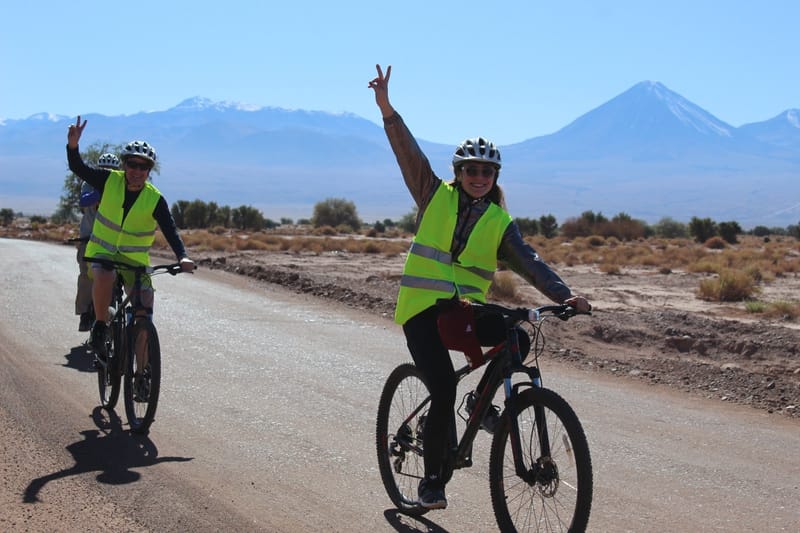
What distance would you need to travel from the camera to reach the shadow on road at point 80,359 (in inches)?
369

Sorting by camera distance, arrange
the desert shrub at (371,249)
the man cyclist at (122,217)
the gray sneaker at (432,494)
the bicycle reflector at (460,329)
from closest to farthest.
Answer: the bicycle reflector at (460,329) < the gray sneaker at (432,494) < the man cyclist at (122,217) < the desert shrub at (371,249)

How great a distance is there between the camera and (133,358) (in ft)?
24.1

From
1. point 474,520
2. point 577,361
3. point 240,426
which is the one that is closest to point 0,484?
point 240,426

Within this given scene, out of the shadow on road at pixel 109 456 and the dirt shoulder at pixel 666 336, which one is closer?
the shadow on road at pixel 109 456

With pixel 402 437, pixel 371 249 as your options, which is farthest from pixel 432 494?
pixel 371 249

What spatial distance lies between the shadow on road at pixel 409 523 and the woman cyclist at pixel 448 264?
20 cm

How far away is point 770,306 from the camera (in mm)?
17656

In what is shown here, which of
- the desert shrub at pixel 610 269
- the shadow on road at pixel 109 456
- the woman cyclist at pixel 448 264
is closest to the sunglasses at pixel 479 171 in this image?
the woman cyclist at pixel 448 264

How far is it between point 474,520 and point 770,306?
1379cm

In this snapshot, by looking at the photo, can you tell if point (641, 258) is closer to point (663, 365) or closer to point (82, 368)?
point (663, 365)

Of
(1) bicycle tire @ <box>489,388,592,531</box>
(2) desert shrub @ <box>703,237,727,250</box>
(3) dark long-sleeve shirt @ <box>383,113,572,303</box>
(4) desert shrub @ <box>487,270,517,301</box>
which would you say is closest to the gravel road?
(1) bicycle tire @ <box>489,388,592,531</box>

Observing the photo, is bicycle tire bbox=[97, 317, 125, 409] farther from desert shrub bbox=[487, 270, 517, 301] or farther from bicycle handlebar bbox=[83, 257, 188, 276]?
desert shrub bbox=[487, 270, 517, 301]

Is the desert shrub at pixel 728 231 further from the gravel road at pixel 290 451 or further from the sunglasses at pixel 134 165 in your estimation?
the sunglasses at pixel 134 165

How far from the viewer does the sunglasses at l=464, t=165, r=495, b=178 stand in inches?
198
